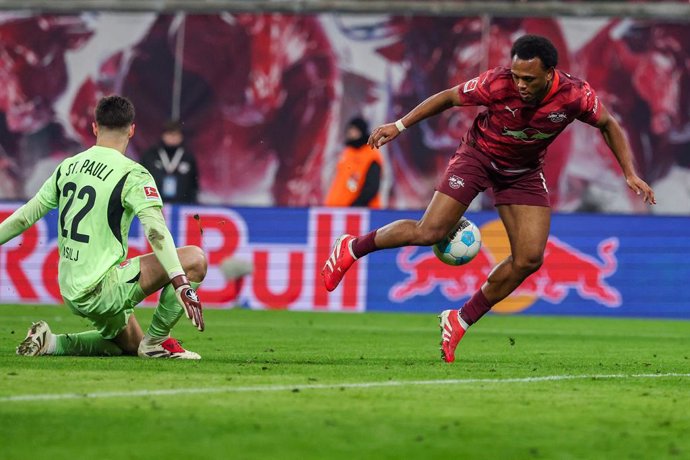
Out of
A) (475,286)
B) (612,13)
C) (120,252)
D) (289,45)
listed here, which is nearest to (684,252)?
(475,286)

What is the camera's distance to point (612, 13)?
71.8ft

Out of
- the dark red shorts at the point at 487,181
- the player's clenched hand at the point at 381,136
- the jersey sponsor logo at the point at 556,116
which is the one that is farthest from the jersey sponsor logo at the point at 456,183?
the jersey sponsor logo at the point at 556,116

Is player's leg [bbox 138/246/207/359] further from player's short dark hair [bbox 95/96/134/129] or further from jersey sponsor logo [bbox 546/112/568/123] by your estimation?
jersey sponsor logo [bbox 546/112/568/123]

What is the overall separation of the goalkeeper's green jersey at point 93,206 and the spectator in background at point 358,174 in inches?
379

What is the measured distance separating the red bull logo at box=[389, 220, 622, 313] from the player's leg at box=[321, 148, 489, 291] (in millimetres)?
7225

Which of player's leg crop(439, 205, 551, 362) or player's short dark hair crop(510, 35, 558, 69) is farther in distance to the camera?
player's leg crop(439, 205, 551, 362)

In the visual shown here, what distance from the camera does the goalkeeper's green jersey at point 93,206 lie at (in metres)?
8.54

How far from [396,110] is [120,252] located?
13.6 meters

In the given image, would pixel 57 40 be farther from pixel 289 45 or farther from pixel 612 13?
pixel 612 13

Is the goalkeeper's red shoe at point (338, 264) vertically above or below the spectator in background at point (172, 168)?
below

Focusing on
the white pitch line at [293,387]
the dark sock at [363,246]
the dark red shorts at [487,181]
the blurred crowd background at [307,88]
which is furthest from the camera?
the blurred crowd background at [307,88]

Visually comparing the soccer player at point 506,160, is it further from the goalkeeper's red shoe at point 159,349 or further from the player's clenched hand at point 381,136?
the goalkeeper's red shoe at point 159,349

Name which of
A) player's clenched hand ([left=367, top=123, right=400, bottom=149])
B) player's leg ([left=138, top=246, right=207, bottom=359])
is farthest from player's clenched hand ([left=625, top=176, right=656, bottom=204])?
player's leg ([left=138, top=246, right=207, bottom=359])

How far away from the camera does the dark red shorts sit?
9.44 meters
